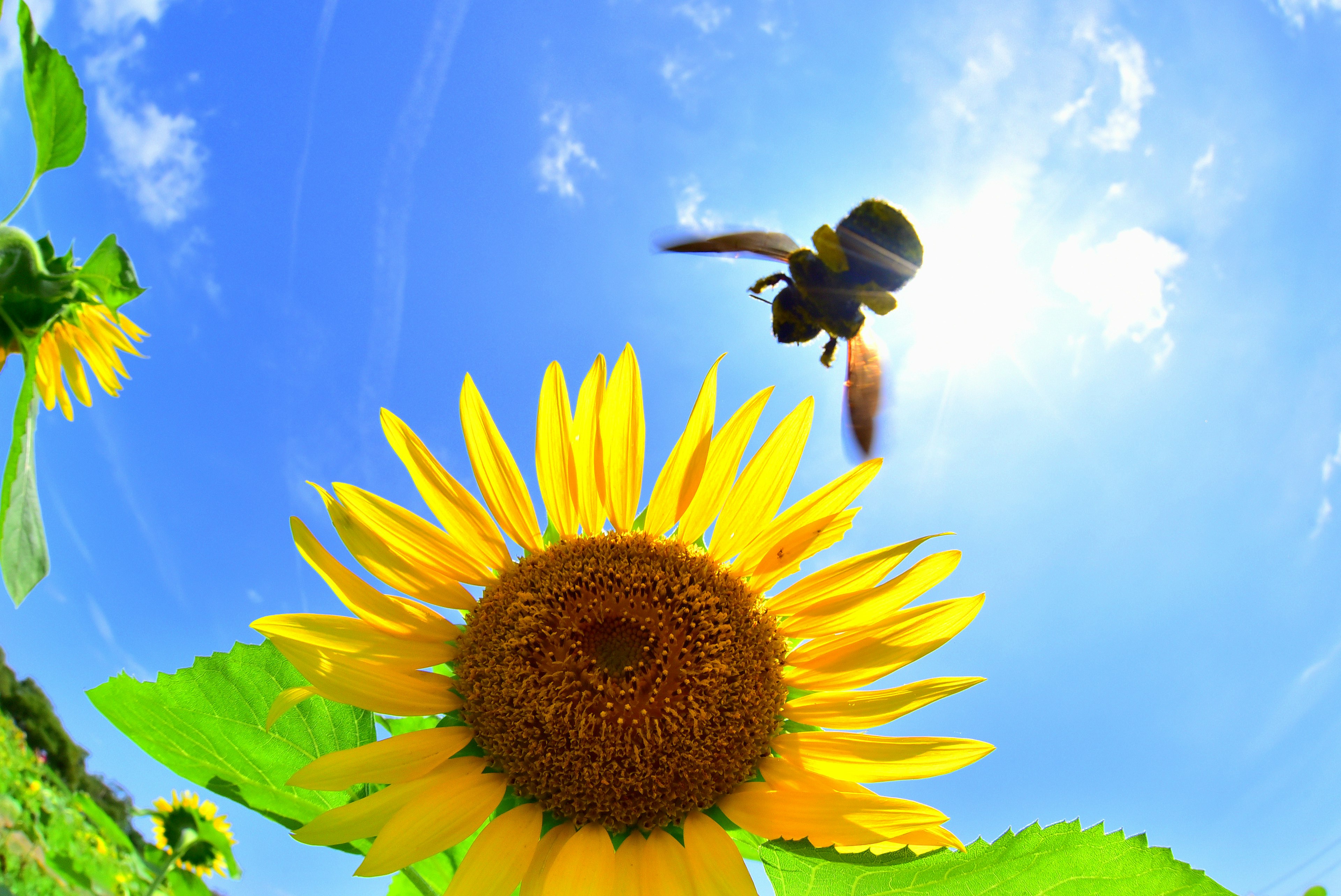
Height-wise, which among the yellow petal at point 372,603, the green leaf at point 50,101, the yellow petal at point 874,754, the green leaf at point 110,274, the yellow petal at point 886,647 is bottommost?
the yellow petal at point 874,754

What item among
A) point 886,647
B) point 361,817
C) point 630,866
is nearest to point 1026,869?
point 886,647

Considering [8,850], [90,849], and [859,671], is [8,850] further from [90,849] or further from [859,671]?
[859,671]

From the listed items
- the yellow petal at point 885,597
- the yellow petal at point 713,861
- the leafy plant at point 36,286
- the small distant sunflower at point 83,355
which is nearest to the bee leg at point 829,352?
the yellow petal at point 885,597

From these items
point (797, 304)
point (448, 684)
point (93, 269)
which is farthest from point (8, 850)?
point (797, 304)

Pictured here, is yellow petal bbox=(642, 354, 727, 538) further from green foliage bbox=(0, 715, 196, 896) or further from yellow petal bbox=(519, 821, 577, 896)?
green foliage bbox=(0, 715, 196, 896)

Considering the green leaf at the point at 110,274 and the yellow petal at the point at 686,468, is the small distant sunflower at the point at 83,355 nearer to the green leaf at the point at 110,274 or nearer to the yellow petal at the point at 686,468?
the green leaf at the point at 110,274
